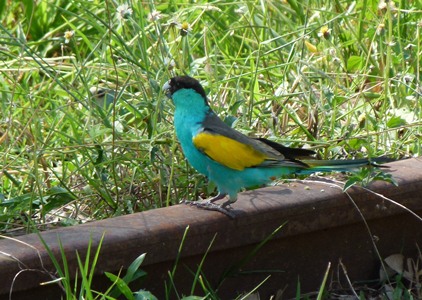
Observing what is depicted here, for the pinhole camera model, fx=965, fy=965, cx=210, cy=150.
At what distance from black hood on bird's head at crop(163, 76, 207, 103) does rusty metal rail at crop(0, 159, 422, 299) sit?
40cm

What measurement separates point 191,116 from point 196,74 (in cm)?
105

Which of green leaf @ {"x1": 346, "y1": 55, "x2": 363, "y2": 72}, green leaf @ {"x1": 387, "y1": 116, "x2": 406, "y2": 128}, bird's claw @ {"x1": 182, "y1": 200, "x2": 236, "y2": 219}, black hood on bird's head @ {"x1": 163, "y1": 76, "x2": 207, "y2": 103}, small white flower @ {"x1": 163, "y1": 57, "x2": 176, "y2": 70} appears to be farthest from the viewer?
green leaf @ {"x1": 346, "y1": 55, "x2": 363, "y2": 72}

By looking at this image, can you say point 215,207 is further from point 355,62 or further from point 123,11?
point 355,62

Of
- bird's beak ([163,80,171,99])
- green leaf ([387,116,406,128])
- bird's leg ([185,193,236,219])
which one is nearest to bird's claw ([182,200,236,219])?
bird's leg ([185,193,236,219])

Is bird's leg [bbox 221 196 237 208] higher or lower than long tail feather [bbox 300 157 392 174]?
lower

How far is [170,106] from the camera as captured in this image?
12.4 feet

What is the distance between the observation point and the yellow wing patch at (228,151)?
3.19m

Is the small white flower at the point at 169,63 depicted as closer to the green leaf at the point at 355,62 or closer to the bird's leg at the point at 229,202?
the bird's leg at the point at 229,202

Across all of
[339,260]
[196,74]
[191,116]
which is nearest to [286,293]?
[339,260]

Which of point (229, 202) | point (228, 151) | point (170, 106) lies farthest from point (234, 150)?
point (170, 106)

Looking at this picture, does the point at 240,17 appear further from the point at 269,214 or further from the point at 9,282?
the point at 9,282

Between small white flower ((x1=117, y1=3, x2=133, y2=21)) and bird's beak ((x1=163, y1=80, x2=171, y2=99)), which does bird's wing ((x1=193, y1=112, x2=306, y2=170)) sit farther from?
small white flower ((x1=117, y1=3, x2=133, y2=21))

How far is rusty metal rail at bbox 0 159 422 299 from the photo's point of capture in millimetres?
2713

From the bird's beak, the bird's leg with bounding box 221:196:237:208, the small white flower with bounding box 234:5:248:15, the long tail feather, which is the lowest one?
the bird's leg with bounding box 221:196:237:208
